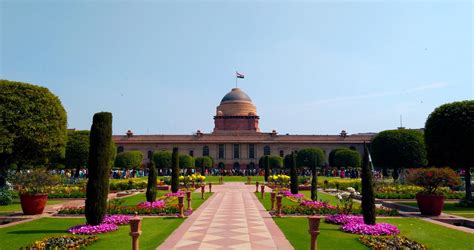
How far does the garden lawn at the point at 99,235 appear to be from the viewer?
8320 millimetres

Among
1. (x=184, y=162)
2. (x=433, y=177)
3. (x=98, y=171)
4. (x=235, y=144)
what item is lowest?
(x=433, y=177)

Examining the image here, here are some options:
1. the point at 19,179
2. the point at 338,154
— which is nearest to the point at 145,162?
the point at 338,154

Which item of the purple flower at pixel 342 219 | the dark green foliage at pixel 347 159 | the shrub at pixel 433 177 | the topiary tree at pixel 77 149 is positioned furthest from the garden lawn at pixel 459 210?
the dark green foliage at pixel 347 159

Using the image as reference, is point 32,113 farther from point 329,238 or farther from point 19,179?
point 329,238

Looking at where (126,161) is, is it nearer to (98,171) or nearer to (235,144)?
(235,144)

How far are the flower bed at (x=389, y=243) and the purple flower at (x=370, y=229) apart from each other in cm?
64

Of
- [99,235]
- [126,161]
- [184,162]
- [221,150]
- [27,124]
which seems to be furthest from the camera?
[221,150]

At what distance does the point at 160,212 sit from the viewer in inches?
518

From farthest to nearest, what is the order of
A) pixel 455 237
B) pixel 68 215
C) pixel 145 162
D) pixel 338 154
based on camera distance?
pixel 145 162, pixel 338 154, pixel 68 215, pixel 455 237

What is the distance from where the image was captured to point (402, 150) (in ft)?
108

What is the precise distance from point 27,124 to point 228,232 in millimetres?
12939

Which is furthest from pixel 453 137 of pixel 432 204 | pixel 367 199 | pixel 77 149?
pixel 77 149

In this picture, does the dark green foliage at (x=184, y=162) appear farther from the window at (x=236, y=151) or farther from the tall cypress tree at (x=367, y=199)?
the tall cypress tree at (x=367, y=199)

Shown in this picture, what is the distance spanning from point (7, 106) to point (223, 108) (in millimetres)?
49402
